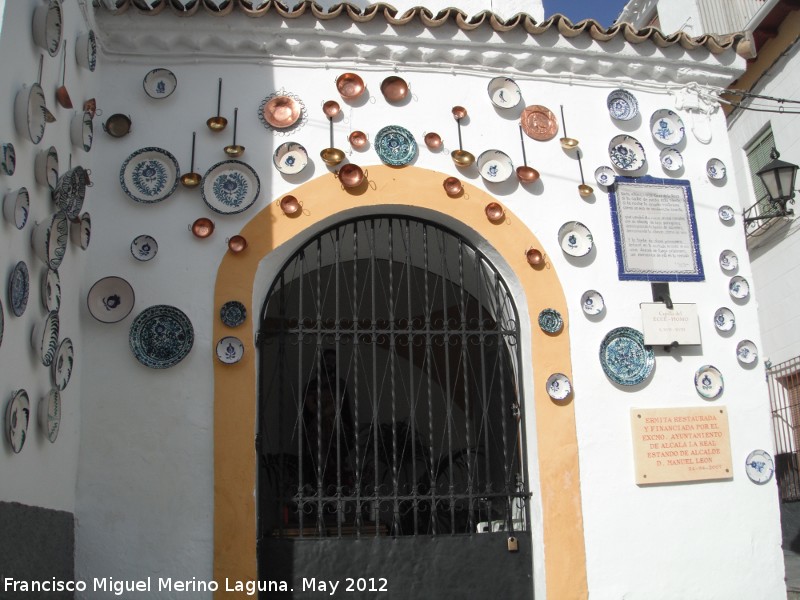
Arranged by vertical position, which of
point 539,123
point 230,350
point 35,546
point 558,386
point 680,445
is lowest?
point 35,546

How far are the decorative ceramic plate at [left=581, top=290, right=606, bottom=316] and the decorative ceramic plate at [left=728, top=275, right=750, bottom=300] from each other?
87cm

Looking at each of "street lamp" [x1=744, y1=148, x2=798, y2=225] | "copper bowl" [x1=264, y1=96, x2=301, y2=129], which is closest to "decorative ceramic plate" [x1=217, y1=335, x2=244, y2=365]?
"copper bowl" [x1=264, y1=96, x2=301, y2=129]

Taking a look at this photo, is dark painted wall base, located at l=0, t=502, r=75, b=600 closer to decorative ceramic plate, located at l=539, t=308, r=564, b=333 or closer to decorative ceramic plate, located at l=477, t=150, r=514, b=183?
decorative ceramic plate, located at l=539, t=308, r=564, b=333

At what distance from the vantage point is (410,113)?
530cm

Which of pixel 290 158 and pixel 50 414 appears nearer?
pixel 50 414

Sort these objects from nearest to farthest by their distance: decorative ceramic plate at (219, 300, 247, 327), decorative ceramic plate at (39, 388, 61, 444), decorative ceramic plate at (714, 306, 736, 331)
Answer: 1. decorative ceramic plate at (39, 388, 61, 444)
2. decorative ceramic plate at (219, 300, 247, 327)
3. decorative ceramic plate at (714, 306, 736, 331)

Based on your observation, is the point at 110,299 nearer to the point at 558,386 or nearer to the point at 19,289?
the point at 19,289

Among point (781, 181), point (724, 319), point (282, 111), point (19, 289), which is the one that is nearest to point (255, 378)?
point (19, 289)

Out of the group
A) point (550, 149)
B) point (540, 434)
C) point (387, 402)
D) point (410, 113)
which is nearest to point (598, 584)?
point (540, 434)

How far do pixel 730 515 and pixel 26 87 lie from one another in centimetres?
438

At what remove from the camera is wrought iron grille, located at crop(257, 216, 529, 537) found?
4.89 metres

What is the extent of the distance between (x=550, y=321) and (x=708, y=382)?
1034 millimetres

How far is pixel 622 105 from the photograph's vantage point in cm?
557

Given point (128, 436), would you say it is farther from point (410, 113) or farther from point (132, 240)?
point (410, 113)
